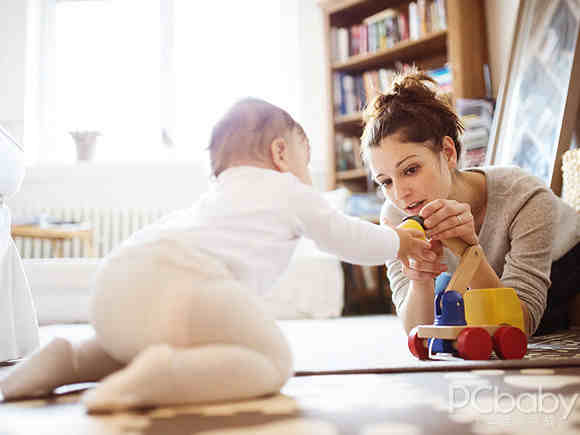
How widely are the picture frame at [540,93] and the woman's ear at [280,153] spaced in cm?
140

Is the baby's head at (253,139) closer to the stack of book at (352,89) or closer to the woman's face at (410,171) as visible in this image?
the woman's face at (410,171)

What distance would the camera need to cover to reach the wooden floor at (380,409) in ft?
1.77

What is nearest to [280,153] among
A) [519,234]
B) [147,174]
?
[519,234]

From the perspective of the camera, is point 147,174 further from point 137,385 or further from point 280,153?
point 137,385

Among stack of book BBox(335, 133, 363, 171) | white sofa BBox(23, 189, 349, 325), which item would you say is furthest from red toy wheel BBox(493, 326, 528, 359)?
stack of book BBox(335, 133, 363, 171)

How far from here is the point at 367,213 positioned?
9.78 feet

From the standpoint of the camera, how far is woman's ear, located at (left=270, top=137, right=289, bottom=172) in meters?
0.81

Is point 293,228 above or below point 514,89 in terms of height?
below

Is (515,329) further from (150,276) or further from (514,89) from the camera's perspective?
(514,89)

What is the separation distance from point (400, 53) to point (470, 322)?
2319 millimetres

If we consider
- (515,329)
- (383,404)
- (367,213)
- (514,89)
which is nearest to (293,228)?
(383,404)

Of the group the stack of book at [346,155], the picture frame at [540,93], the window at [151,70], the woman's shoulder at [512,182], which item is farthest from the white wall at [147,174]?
the woman's shoulder at [512,182]

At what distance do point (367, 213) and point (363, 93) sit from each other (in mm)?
802

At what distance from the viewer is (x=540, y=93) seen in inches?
81.4
